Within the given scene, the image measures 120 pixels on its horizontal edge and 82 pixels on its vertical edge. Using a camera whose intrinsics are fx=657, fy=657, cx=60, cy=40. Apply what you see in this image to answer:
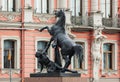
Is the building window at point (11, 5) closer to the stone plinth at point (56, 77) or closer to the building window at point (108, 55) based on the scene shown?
the building window at point (108, 55)

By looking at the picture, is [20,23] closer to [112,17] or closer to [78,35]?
[78,35]

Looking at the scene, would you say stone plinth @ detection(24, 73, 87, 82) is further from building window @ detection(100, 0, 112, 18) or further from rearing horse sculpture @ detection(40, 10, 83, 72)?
building window @ detection(100, 0, 112, 18)

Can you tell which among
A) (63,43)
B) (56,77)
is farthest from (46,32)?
→ (56,77)

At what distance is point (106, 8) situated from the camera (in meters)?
52.0

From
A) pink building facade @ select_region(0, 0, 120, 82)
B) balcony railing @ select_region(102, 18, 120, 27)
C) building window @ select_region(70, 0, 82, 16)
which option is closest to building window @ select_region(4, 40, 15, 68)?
pink building facade @ select_region(0, 0, 120, 82)

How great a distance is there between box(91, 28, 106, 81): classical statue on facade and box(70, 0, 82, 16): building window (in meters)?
1.97

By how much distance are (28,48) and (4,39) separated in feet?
6.26

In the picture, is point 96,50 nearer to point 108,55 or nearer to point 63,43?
point 108,55

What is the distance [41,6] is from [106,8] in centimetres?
662

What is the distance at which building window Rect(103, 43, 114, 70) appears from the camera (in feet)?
169

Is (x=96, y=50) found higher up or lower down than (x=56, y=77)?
lower down

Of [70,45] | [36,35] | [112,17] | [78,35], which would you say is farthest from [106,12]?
[70,45]

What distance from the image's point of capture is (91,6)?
50531mm

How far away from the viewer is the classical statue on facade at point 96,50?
4966 cm
